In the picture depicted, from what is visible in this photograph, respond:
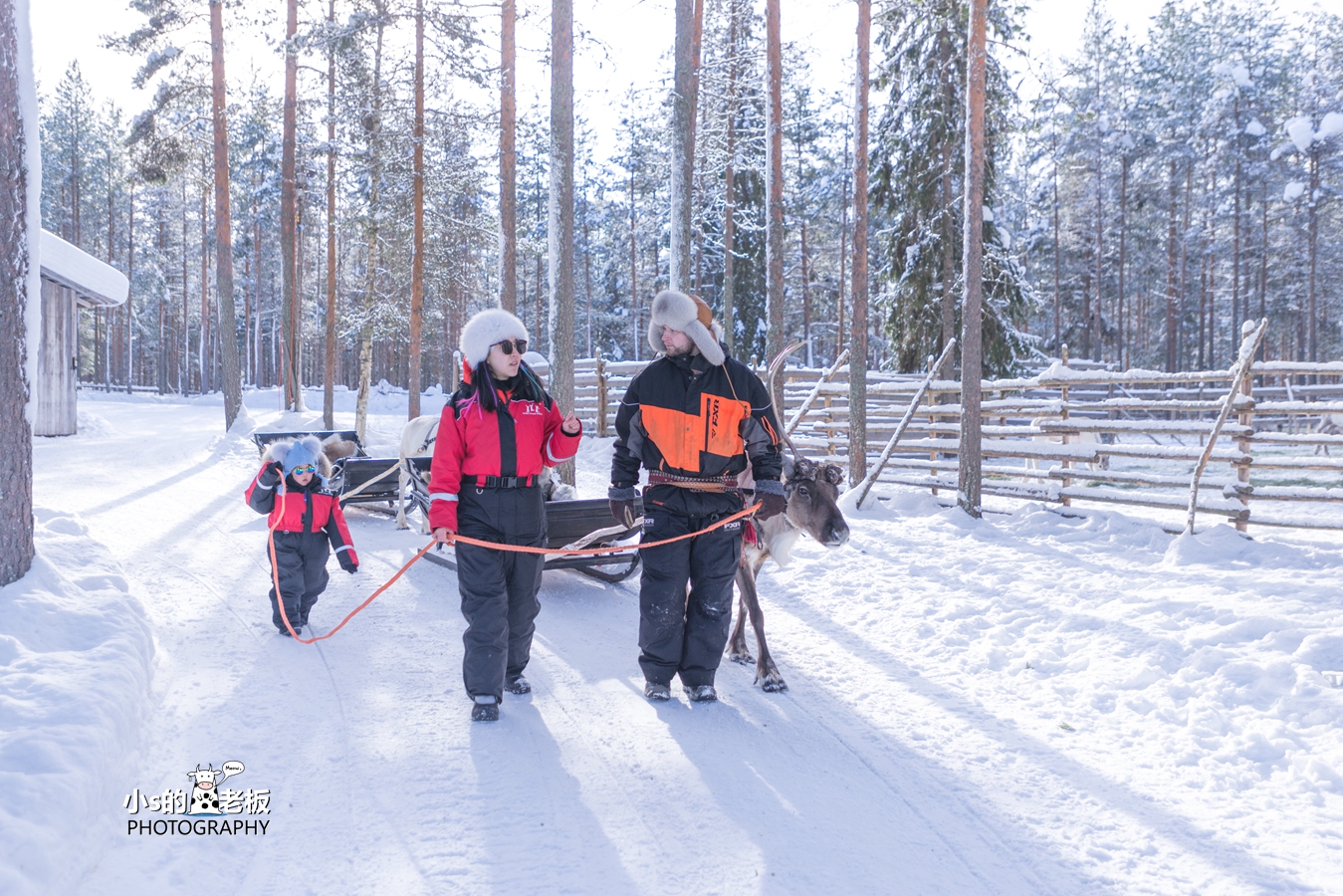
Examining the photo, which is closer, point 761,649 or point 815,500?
point 761,649

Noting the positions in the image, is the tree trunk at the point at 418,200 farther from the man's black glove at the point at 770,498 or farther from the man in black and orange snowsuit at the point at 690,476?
the man's black glove at the point at 770,498

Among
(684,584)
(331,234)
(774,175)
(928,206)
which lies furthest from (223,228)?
(684,584)

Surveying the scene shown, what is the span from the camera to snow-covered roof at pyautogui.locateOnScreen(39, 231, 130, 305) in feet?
55.9

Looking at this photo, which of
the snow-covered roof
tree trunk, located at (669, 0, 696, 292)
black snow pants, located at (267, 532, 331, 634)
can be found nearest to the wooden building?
the snow-covered roof

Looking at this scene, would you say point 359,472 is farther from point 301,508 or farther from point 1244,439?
point 1244,439

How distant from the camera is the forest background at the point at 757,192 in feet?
53.7

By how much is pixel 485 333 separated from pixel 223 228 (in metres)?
19.2

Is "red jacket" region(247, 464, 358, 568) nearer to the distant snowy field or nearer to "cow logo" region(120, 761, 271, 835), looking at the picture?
the distant snowy field

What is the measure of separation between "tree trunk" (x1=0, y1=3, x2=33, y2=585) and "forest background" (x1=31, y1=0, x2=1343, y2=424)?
6.44 metres

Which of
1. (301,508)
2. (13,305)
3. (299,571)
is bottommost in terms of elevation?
(299,571)

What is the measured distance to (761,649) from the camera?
480cm

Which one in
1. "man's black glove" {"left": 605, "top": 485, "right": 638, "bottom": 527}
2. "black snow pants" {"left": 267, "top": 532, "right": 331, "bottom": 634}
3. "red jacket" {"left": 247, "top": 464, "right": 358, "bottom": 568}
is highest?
"man's black glove" {"left": 605, "top": 485, "right": 638, "bottom": 527}

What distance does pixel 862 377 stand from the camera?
11.3m

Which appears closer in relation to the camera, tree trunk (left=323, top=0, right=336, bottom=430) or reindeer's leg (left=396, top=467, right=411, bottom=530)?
reindeer's leg (left=396, top=467, right=411, bottom=530)
